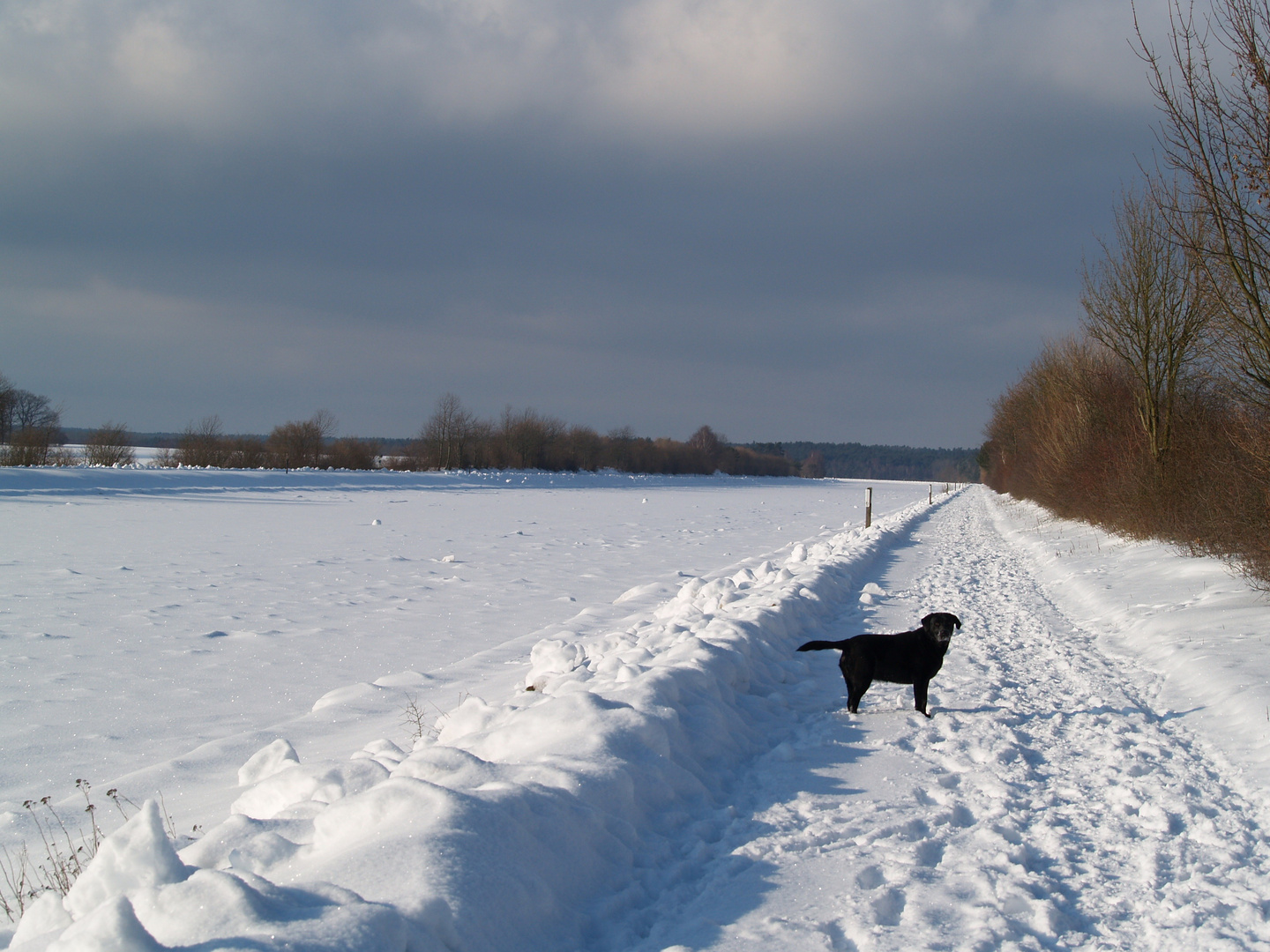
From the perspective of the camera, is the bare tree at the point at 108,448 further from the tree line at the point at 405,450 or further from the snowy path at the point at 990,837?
the snowy path at the point at 990,837

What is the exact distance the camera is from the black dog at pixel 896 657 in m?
5.75

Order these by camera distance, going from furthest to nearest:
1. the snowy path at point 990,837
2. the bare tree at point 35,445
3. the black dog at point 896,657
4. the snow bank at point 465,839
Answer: the bare tree at point 35,445 < the black dog at point 896,657 < the snowy path at point 990,837 < the snow bank at point 465,839

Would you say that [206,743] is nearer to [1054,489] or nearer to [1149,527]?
[1149,527]

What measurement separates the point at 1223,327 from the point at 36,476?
45.8 metres

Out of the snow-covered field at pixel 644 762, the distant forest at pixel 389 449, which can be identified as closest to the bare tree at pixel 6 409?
the distant forest at pixel 389 449

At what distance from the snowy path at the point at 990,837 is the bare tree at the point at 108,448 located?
67949 mm

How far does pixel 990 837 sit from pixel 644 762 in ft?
5.71

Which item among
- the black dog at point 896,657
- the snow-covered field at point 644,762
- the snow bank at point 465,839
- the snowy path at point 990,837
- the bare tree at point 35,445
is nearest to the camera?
the snow bank at point 465,839

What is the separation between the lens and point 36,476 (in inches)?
1496

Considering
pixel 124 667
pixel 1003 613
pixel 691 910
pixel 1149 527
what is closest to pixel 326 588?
pixel 124 667

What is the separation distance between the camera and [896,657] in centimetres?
578

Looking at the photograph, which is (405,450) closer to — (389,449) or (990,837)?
(389,449)

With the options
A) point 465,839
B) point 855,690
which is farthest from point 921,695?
point 465,839

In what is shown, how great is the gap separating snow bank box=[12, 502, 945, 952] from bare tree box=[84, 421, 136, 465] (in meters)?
66.8
